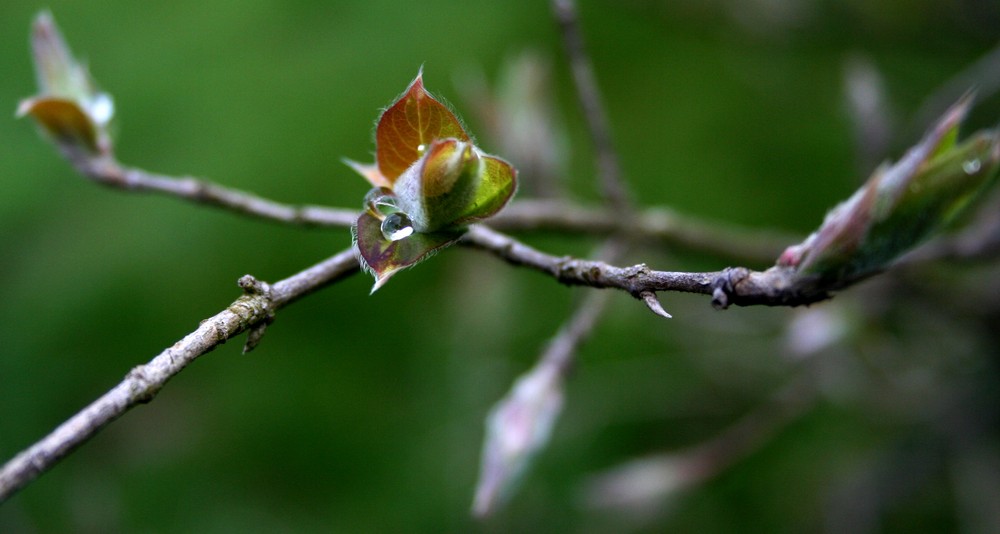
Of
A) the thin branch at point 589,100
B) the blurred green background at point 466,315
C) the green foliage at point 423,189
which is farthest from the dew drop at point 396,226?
the blurred green background at point 466,315

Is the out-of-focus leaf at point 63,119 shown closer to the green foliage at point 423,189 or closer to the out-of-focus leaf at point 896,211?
the green foliage at point 423,189

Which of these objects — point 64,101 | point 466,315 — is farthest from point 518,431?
point 466,315

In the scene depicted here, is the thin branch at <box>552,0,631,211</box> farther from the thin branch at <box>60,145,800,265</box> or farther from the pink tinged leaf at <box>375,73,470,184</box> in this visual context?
the pink tinged leaf at <box>375,73,470,184</box>

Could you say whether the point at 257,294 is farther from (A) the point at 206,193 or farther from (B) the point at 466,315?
(B) the point at 466,315

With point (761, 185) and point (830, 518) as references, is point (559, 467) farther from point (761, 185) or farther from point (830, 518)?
point (761, 185)

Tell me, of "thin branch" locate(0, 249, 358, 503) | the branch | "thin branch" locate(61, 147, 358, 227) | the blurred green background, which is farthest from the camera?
the blurred green background

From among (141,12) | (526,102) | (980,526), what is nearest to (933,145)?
(526,102)

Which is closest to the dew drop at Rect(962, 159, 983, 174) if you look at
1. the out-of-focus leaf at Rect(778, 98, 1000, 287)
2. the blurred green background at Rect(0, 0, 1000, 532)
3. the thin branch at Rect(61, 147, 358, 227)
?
the out-of-focus leaf at Rect(778, 98, 1000, 287)
